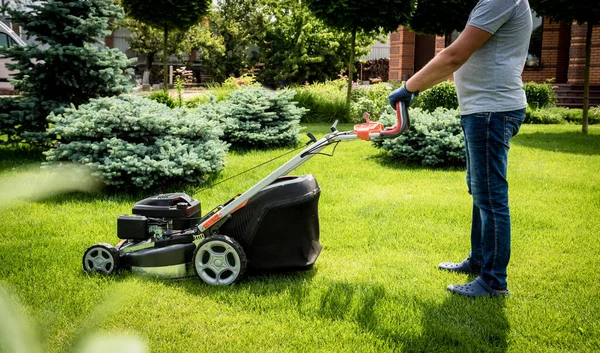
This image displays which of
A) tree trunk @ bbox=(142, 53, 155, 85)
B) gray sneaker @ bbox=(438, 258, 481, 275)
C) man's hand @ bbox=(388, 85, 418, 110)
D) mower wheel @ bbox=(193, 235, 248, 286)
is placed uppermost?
tree trunk @ bbox=(142, 53, 155, 85)

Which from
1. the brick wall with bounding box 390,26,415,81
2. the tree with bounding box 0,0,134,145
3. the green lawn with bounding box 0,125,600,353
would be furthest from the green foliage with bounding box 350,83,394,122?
the brick wall with bounding box 390,26,415,81

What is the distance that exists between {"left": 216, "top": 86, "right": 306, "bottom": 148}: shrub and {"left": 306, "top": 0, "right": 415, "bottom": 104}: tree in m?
4.08

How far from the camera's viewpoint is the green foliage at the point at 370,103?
1091 cm

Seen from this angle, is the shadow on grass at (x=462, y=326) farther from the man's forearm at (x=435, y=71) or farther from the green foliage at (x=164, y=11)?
the green foliage at (x=164, y=11)

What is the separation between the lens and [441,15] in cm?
1445

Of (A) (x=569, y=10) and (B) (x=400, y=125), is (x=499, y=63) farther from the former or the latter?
(A) (x=569, y=10)

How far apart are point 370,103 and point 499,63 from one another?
26.9ft

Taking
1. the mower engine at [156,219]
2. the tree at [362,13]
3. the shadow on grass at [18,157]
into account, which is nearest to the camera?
the mower engine at [156,219]

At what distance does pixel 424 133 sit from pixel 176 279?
4.38 metres

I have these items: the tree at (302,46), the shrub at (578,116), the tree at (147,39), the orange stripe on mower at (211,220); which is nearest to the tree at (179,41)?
the tree at (147,39)

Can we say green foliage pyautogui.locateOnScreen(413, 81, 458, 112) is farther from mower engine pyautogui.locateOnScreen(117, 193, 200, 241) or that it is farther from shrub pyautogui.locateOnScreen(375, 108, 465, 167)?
mower engine pyautogui.locateOnScreen(117, 193, 200, 241)

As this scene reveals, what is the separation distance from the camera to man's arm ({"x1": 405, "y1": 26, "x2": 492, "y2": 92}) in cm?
279

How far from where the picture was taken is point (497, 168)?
116 inches

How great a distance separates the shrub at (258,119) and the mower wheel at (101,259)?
15.2ft
